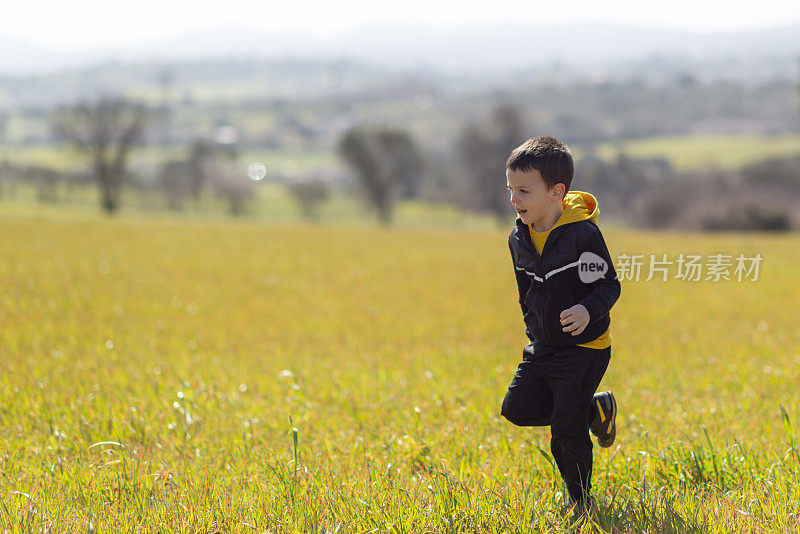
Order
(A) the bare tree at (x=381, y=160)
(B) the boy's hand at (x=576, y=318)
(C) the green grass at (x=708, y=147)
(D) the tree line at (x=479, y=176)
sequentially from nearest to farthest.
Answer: (B) the boy's hand at (x=576, y=318) < (D) the tree line at (x=479, y=176) < (A) the bare tree at (x=381, y=160) < (C) the green grass at (x=708, y=147)

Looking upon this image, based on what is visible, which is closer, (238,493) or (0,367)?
(238,493)

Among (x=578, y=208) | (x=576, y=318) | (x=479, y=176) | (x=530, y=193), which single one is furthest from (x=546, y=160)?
(x=479, y=176)

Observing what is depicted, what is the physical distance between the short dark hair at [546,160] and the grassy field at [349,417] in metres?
1.97

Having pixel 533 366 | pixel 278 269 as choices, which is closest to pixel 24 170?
pixel 278 269

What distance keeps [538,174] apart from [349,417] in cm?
341

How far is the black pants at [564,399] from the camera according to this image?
3973 mm

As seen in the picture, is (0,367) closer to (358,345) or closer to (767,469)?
(358,345)

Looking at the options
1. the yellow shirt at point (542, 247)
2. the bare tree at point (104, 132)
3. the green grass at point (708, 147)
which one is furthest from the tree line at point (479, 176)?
the yellow shirt at point (542, 247)

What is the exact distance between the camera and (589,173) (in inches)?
2940

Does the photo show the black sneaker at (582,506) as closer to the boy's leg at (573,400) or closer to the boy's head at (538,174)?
the boy's leg at (573,400)

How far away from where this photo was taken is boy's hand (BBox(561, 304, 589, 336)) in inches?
146

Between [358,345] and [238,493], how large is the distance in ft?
23.2

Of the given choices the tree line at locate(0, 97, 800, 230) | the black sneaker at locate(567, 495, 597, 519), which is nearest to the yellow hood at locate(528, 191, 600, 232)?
the black sneaker at locate(567, 495, 597, 519)

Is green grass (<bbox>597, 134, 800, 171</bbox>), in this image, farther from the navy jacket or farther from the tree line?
the navy jacket
